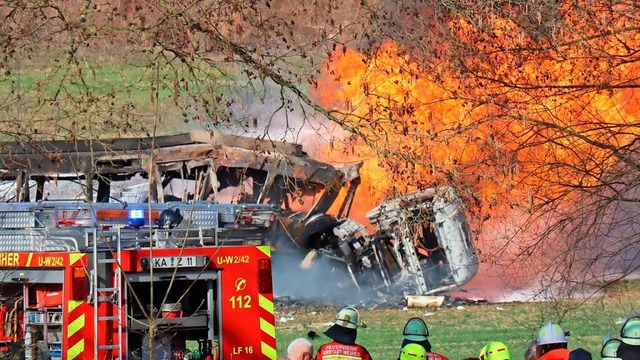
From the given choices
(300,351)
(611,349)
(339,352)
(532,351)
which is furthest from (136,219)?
(611,349)

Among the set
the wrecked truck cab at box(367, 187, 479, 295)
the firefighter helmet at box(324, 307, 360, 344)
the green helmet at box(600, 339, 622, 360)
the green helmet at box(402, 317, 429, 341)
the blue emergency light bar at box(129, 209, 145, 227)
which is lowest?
the green helmet at box(600, 339, 622, 360)

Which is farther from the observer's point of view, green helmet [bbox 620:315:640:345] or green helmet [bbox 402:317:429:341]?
green helmet [bbox 402:317:429:341]

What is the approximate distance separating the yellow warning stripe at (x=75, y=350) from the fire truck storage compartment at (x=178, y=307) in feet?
1.48

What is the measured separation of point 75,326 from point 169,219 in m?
1.58

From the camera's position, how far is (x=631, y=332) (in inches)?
263

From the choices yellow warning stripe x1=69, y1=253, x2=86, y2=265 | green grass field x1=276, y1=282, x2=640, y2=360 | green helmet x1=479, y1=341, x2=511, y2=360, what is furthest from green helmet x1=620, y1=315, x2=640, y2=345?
yellow warning stripe x1=69, y1=253, x2=86, y2=265

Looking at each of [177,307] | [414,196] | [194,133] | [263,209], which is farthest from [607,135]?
[194,133]

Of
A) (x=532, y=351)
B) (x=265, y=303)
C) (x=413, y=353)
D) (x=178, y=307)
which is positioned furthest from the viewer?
(x=265, y=303)

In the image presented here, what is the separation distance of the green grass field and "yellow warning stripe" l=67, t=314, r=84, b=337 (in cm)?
560

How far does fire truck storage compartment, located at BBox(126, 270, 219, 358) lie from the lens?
372 inches

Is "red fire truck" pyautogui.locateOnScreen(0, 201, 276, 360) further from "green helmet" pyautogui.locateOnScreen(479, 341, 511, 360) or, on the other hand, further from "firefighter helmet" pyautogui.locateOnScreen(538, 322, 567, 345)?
"firefighter helmet" pyautogui.locateOnScreen(538, 322, 567, 345)

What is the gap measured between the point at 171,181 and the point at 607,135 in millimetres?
14246

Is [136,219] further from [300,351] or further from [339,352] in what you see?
[339,352]

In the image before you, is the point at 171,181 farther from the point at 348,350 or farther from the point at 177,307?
the point at 348,350
